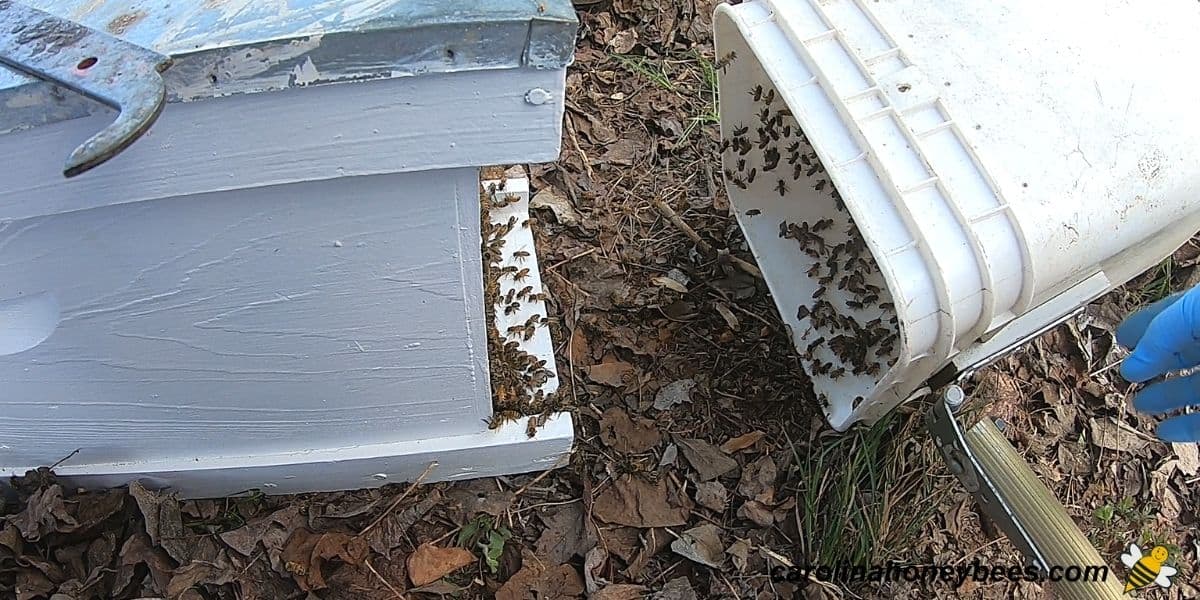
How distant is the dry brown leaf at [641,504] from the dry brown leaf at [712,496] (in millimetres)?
39

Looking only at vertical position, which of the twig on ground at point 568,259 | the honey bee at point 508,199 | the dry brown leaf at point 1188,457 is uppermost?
the honey bee at point 508,199

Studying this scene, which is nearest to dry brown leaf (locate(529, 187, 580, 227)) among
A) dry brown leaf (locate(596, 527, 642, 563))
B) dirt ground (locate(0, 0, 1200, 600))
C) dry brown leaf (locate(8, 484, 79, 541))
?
dirt ground (locate(0, 0, 1200, 600))

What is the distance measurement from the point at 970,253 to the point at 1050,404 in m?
1.27

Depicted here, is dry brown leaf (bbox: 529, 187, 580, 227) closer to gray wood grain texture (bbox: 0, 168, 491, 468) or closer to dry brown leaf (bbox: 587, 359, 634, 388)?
dry brown leaf (bbox: 587, 359, 634, 388)

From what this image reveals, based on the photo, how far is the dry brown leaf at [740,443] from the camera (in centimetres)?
226

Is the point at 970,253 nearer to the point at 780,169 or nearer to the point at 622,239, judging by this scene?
the point at 780,169

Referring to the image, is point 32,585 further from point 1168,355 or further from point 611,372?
point 1168,355

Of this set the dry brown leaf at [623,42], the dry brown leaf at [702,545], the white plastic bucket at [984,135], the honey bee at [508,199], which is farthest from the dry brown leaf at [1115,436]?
the dry brown leaf at [623,42]

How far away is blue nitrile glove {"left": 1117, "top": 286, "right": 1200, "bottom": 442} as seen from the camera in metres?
1.72

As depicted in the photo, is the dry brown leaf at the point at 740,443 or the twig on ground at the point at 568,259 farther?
the twig on ground at the point at 568,259

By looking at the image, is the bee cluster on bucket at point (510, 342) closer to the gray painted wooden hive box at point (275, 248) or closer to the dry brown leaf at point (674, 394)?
the gray painted wooden hive box at point (275, 248)

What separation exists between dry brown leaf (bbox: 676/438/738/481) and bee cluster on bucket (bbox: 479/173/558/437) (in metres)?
0.43

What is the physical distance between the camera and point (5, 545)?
1911 mm

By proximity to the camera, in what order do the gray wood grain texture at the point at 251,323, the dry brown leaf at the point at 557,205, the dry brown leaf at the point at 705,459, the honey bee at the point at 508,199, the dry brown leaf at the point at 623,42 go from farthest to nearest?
the dry brown leaf at the point at 623,42 < the dry brown leaf at the point at 557,205 < the honey bee at the point at 508,199 < the dry brown leaf at the point at 705,459 < the gray wood grain texture at the point at 251,323
